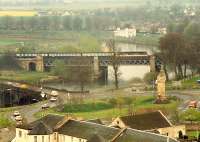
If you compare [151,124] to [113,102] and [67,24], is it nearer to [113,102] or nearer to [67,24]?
[113,102]

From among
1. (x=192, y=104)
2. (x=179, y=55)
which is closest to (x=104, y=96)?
(x=192, y=104)

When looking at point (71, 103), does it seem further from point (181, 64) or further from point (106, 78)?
point (106, 78)

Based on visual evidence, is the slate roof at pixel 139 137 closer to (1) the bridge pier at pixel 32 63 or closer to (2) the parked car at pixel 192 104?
(2) the parked car at pixel 192 104

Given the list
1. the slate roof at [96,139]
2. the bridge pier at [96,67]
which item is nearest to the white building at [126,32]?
the bridge pier at [96,67]

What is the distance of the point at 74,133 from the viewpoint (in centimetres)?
4475

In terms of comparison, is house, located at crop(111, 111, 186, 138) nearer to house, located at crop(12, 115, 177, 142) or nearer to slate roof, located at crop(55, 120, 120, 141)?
slate roof, located at crop(55, 120, 120, 141)

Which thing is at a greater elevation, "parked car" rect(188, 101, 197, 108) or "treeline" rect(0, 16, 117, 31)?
"treeline" rect(0, 16, 117, 31)

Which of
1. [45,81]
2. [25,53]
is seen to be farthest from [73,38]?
[45,81]

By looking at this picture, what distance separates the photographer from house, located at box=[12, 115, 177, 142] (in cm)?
4216

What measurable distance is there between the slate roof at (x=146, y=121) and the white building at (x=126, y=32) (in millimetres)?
100037

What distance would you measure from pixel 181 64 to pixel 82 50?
102 feet

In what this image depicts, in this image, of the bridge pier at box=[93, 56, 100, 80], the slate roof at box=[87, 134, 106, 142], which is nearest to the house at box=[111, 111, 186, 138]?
the slate roof at box=[87, 134, 106, 142]

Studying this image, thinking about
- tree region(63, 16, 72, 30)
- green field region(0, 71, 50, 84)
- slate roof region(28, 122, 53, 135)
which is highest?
tree region(63, 16, 72, 30)

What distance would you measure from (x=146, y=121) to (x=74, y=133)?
6783mm
